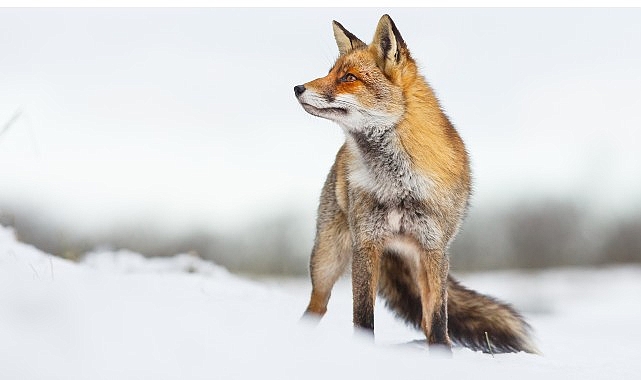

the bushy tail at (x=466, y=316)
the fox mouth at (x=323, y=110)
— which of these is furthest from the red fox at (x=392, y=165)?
the bushy tail at (x=466, y=316)

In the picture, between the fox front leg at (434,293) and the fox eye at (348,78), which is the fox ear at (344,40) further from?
the fox front leg at (434,293)

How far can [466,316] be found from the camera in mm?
5129

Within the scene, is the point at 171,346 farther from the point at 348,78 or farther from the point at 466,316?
the point at 466,316

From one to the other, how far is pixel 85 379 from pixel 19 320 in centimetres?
42

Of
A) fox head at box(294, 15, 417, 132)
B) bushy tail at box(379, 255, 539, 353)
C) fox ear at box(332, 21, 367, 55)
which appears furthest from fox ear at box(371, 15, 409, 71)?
bushy tail at box(379, 255, 539, 353)

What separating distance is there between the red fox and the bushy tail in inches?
21.6

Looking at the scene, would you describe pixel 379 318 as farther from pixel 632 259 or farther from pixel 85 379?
pixel 632 259

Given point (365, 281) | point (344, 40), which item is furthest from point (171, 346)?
point (344, 40)

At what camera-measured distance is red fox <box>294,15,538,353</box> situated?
413 cm

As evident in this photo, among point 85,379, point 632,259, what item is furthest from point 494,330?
point 632,259

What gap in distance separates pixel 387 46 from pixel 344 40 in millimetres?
355

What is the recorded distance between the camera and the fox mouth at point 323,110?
4.03 meters

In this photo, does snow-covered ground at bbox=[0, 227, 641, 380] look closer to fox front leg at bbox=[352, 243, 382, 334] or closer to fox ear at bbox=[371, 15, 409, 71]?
fox front leg at bbox=[352, 243, 382, 334]

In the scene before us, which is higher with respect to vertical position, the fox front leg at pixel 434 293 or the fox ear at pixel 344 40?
the fox ear at pixel 344 40
